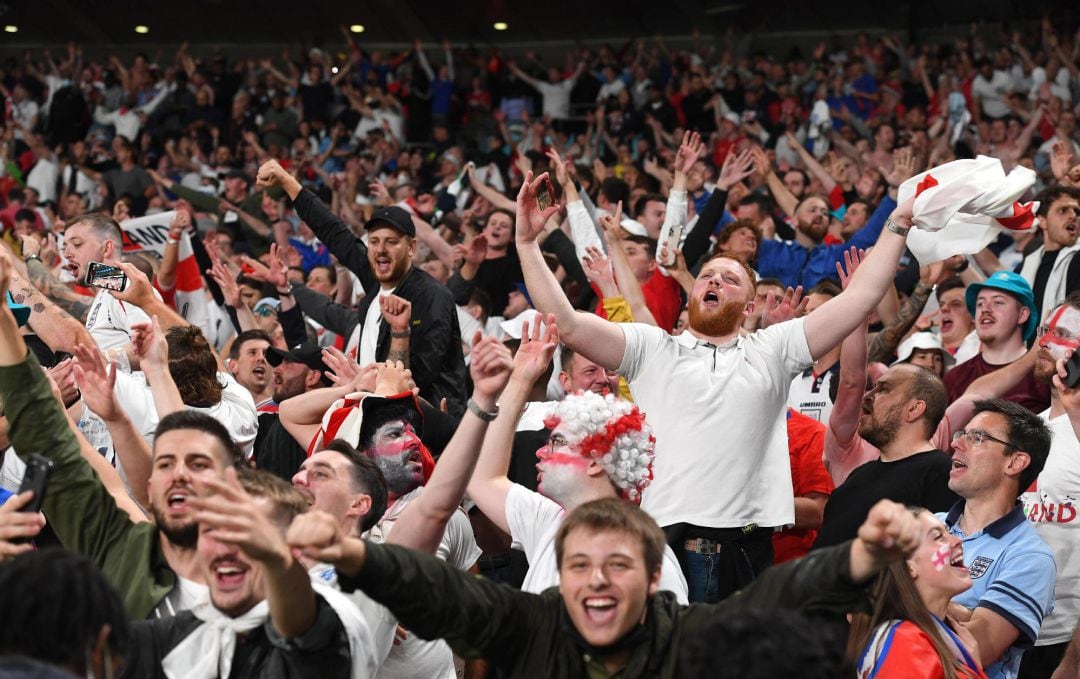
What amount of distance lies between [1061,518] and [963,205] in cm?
128

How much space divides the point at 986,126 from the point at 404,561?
11545 millimetres

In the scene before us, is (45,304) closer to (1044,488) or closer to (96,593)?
(96,593)

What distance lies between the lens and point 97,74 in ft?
68.1

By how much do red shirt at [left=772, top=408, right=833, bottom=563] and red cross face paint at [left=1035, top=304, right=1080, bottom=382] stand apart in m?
0.97

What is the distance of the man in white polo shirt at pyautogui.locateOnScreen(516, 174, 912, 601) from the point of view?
182 inches

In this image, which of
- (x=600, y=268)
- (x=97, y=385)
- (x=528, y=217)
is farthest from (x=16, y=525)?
(x=600, y=268)

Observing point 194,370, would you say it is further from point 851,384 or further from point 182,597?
point 851,384

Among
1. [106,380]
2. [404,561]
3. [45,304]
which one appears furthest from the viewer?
[45,304]

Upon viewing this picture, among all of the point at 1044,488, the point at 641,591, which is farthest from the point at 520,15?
the point at 641,591

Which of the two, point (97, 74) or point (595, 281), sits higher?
point (97, 74)

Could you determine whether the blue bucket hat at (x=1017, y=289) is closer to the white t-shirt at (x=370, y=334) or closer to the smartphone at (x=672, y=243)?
the smartphone at (x=672, y=243)

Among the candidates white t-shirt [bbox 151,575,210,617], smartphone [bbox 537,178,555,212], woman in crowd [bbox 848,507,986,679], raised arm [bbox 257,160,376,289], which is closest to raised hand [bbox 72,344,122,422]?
white t-shirt [bbox 151,575,210,617]

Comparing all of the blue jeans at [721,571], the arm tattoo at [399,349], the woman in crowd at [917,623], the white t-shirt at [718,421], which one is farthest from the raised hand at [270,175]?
the woman in crowd at [917,623]

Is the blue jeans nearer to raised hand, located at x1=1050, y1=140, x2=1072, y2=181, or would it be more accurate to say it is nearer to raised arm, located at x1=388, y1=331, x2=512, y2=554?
raised arm, located at x1=388, y1=331, x2=512, y2=554
